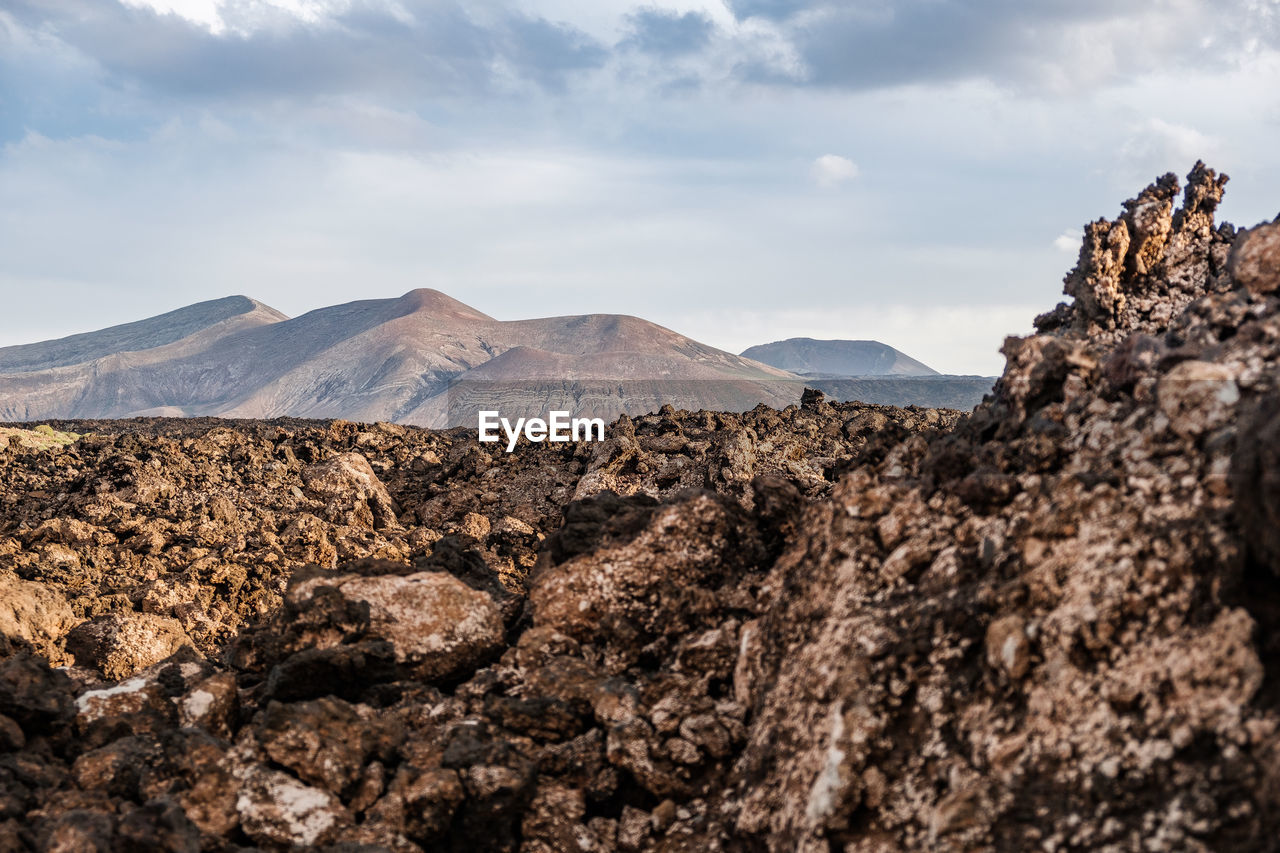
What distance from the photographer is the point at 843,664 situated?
627cm

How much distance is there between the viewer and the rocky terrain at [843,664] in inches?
201

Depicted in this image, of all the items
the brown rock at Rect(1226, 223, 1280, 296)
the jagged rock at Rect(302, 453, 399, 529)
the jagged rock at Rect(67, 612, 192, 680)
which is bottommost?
the jagged rock at Rect(67, 612, 192, 680)

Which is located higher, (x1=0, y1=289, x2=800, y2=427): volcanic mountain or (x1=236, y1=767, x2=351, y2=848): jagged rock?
(x1=0, y1=289, x2=800, y2=427): volcanic mountain

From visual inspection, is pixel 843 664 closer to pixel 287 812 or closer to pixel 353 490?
pixel 287 812

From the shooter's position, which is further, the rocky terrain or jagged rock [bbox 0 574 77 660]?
jagged rock [bbox 0 574 77 660]

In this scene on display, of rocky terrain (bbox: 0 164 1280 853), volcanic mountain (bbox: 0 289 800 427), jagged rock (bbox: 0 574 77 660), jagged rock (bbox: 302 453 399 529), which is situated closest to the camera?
rocky terrain (bbox: 0 164 1280 853)

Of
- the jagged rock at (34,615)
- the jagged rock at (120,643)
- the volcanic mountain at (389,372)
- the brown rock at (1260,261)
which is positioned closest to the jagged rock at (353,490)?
the jagged rock at (34,615)

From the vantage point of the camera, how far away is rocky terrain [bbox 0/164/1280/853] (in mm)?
5113

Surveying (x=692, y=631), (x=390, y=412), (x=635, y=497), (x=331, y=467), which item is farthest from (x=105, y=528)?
(x=390, y=412)

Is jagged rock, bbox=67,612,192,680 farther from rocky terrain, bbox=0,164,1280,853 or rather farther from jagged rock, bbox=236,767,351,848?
jagged rock, bbox=236,767,351,848

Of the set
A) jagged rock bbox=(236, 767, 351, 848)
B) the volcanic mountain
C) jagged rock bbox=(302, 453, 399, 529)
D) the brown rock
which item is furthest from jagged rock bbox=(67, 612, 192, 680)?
the volcanic mountain

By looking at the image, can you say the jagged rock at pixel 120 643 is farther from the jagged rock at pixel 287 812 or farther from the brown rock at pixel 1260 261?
the brown rock at pixel 1260 261

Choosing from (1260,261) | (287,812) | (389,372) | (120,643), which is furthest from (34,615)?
(389,372)

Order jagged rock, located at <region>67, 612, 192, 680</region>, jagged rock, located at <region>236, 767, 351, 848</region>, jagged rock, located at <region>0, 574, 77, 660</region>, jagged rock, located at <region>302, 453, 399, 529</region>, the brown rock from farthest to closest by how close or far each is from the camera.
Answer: jagged rock, located at <region>302, 453, 399, 529</region> → jagged rock, located at <region>0, 574, 77, 660</region> → jagged rock, located at <region>67, 612, 192, 680</region> → the brown rock → jagged rock, located at <region>236, 767, 351, 848</region>
